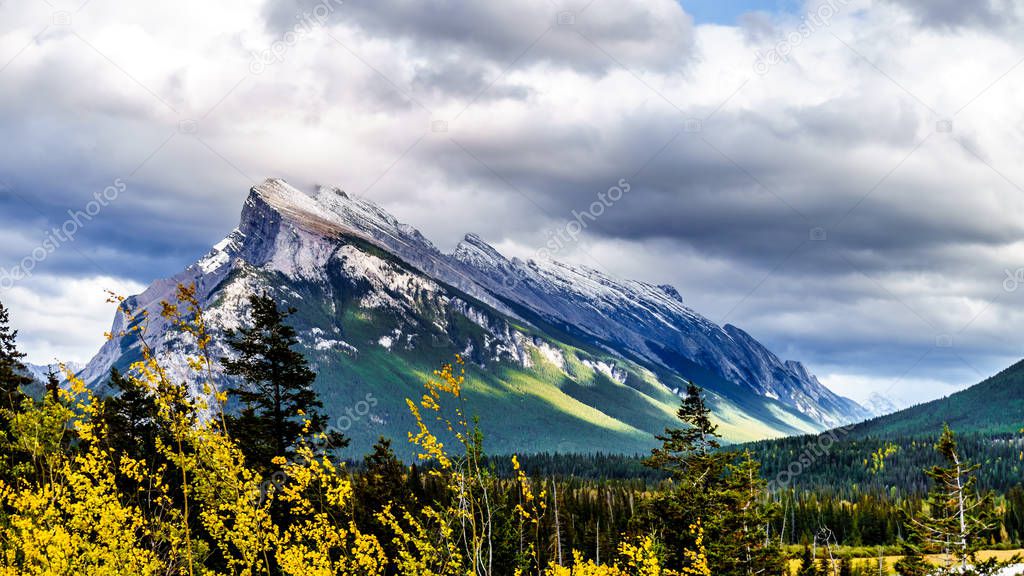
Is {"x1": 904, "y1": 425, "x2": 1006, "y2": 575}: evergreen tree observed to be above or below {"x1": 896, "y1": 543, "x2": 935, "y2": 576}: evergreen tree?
above

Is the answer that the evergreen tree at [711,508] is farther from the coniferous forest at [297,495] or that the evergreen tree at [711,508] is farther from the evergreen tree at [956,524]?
the evergreen tree at [956,524]

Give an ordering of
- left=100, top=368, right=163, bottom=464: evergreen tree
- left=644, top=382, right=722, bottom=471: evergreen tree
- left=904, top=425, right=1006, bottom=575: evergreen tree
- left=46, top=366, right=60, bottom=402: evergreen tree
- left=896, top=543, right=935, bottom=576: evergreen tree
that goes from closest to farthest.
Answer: left=46, top=366, right=60, bottom=402: evergreen tree < left=644, top=382, right=722, bottom=471: evergreen tree < left=904, top=425, right=1006, bottom=575: evergreen tree < left=100, top=368, right=163, bottom=464: evergreen tree < left=896, top=543, right=935, bottom=576: evergreen tree

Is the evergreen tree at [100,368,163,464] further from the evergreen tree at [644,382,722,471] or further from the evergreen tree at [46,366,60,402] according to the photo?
the evergreen tree at [644,382,722,471]

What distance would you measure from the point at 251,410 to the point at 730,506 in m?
24.0

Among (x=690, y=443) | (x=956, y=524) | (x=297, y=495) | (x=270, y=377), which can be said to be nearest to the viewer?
(x=297, y=495)

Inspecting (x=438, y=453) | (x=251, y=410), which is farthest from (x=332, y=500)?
(x=251, y=410)

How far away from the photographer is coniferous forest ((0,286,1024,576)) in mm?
10383

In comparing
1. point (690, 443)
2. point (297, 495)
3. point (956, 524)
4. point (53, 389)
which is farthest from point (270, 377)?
point (956, 524)

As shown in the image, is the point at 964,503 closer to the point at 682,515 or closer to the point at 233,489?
the point at 682,515

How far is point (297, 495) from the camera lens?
1017 centimetres

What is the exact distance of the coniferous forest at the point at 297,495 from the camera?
10.4 meters

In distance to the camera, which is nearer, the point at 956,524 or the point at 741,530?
the point at 741,530

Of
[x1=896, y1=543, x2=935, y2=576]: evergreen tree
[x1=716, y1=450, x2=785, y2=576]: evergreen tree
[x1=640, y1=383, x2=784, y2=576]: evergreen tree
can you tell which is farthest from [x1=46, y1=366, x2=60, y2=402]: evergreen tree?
[x1=896, y1=543, x2=935, y2=576]: evergreen tree

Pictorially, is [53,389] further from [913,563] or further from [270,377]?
[913,563]
